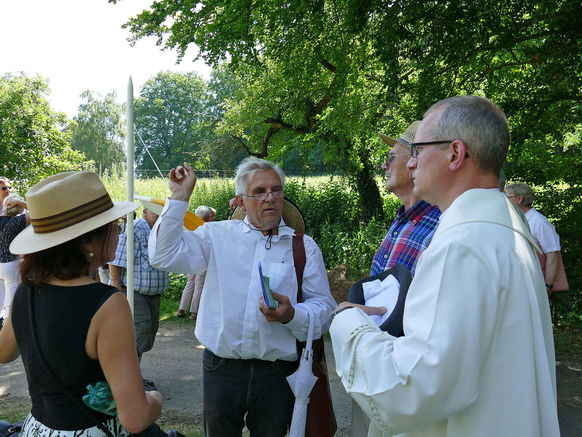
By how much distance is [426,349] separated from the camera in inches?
49.4

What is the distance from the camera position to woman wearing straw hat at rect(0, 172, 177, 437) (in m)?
1.72

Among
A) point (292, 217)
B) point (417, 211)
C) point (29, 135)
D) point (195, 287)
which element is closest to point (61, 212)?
point (292, 217)

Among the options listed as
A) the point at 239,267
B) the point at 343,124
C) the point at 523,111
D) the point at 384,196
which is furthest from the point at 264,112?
the point at 239,267

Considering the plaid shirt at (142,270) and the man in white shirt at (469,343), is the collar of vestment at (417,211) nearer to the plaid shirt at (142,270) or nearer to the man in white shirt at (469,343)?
the man in white shirt at (469,343)

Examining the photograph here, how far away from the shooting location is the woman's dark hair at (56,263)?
1.80m

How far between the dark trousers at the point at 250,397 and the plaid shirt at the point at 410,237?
853 millimetres

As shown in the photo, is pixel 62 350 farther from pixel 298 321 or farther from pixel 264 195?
pixel 264 195

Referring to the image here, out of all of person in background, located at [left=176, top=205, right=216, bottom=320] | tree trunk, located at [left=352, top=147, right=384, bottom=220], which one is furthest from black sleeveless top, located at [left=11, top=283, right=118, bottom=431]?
tree trunk, located at [left=352, top=147, right=384, bottom=220]

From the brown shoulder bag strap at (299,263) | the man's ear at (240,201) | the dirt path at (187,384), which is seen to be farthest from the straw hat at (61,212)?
the dirt path at (187,384)

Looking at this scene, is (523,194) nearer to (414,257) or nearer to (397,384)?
(414,257)

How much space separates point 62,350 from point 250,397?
1217 millimetres

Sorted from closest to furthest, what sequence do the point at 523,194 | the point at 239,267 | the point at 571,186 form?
the point at 239,267
the point at 523,194
the point at 571,186

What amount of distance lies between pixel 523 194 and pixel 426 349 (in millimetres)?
4995

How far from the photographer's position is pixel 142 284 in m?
4.85
